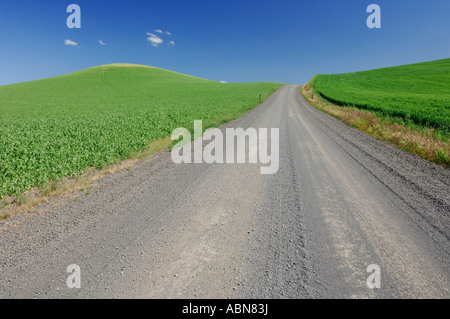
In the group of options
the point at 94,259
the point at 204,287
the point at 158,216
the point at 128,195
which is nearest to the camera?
the point at 204,287

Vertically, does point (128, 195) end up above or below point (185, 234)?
above

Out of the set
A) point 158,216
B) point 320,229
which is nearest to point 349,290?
point 320,229

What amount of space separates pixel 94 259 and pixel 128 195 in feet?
7.25

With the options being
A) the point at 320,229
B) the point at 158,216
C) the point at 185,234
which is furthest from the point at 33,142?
the point at 320,229

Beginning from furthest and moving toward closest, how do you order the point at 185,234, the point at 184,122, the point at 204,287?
the point at 184,122 < the point at 185,234 < the point at 204,287

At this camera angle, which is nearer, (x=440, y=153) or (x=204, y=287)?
(x=204, y=287)

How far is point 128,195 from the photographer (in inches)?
209

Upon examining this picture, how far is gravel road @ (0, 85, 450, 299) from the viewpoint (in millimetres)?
2781

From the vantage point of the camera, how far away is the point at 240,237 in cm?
374

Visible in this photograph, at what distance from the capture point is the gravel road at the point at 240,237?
2.78 m

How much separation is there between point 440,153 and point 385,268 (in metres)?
6.94

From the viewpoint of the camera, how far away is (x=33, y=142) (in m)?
9.57

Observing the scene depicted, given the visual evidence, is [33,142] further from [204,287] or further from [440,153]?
[440,153]
